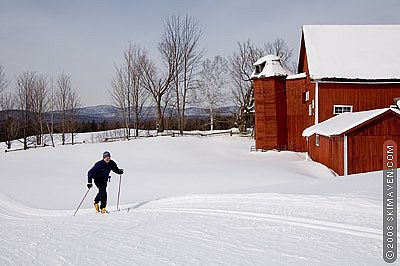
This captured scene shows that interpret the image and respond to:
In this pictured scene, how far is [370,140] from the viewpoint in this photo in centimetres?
1738

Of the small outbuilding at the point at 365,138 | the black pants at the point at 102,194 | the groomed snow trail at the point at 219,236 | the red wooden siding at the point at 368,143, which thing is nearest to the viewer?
the groomed snow trail at the point at 219,236

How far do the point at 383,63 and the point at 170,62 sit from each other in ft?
74.2

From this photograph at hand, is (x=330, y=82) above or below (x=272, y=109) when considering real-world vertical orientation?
above

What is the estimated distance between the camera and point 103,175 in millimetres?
10414

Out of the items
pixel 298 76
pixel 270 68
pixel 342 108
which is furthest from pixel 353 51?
pixel 270 68

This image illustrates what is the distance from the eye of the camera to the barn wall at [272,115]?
27984 millimetres

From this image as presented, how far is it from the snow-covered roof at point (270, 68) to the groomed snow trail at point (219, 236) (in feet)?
67.5

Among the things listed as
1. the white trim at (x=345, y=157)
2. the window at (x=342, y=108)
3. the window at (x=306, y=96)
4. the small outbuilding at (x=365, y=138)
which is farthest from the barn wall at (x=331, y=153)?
the window at (x=306, y=96)

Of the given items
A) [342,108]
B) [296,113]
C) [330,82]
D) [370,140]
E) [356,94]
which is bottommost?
[370,140]

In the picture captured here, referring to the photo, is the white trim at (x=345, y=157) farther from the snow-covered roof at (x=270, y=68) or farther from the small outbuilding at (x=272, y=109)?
the snow-covered roof at (x=270, y=68)

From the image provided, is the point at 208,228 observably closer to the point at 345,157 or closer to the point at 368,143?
the point at 345,157

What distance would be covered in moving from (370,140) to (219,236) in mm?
13493

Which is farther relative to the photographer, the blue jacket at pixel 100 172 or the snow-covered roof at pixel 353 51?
the snow-covered roof at pixel 353 51

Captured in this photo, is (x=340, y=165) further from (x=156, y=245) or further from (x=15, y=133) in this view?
(x=15, y=133)
